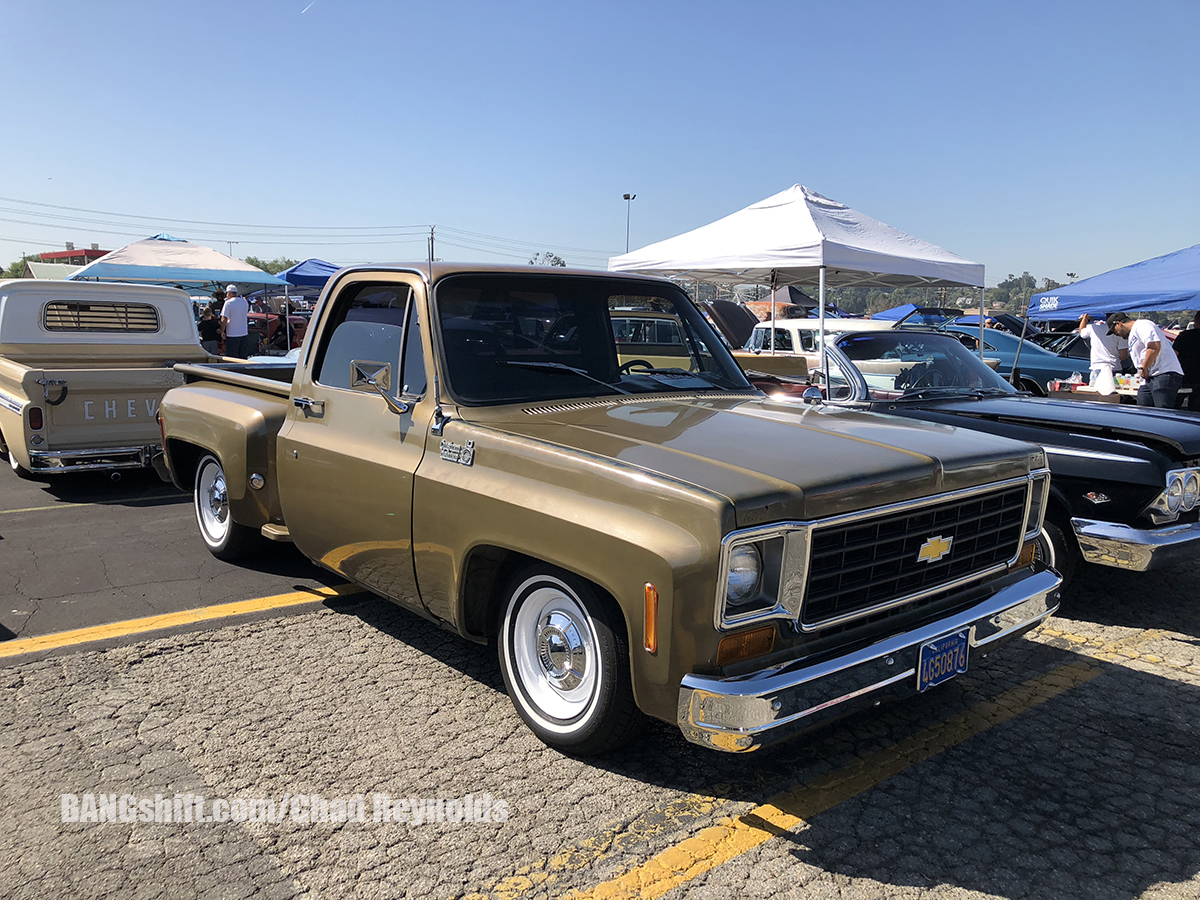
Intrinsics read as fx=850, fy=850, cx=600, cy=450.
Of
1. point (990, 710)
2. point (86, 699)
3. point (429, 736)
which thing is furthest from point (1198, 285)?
point (86, 699)

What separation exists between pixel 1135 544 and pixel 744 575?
3.21m

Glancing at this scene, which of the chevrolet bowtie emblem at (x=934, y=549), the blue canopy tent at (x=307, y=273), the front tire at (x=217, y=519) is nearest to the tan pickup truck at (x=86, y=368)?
the front tire at (x=217, y=519)

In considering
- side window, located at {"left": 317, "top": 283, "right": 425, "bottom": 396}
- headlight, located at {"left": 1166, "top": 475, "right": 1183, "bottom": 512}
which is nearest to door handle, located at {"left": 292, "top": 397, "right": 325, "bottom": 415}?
side window, located at {"left": 317, "top": 283, "right": 425, "bottom": 396}

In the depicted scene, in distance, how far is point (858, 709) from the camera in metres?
2.76

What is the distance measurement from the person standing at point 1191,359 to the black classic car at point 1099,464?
17.2 feet

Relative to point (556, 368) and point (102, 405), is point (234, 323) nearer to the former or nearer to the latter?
point (102, 405)

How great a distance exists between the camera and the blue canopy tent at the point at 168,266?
19.5 metres

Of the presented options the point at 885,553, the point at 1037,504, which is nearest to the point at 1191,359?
the point at 1037,504

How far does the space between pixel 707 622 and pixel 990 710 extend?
1955 mm

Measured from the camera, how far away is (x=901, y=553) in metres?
3.02

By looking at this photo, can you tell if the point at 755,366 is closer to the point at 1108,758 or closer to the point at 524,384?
the point at 524,384

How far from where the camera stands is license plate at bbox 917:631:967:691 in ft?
9.62

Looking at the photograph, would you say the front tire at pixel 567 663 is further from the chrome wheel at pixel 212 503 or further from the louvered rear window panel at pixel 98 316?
the louvered rear window panel at pixel 98 316

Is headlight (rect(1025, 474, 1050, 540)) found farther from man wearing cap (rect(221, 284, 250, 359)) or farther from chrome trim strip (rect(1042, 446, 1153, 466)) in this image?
man wearing cap (rect(221, 284, 250, 359))
